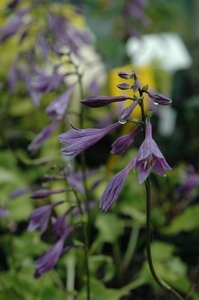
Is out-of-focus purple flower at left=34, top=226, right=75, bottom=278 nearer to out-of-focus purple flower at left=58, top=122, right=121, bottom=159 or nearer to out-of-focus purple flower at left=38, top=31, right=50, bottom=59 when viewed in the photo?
out-of-focus purple flower at left=58, top=122, right=121, bottom=159

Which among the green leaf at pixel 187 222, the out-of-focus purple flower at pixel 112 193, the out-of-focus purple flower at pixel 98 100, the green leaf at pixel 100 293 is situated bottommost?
the green leaf at pixel 187 222

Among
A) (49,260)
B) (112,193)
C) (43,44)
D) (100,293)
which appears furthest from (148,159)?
(43,44)

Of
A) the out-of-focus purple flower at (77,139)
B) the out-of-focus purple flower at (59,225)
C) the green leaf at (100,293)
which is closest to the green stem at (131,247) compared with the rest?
the green leaf at (100,293)

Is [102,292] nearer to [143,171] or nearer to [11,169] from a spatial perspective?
[143,171]

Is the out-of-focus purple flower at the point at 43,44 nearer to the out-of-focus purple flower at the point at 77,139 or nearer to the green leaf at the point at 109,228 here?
the green leaf at the point at 109,228

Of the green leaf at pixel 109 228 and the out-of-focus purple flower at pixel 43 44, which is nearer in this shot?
the out-of-focus purple flower at pixel 43 44

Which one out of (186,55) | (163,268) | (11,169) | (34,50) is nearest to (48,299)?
(163,268)

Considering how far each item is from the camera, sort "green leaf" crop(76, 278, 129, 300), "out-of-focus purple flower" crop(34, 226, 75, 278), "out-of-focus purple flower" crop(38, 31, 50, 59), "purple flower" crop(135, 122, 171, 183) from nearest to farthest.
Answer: "purple flower" crop(135, 122, 171, 183)
"out-of-focus purple flower" crop(34, 226, 75, 278)
"green leaf" crop(76, 278, 129, 300)
"out-of-focus purple flower" crop(38, 31, 50, 59)

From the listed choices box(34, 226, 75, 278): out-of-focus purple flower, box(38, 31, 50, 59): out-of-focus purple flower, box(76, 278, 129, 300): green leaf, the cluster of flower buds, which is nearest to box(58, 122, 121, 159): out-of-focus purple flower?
the cluster of flower buds
